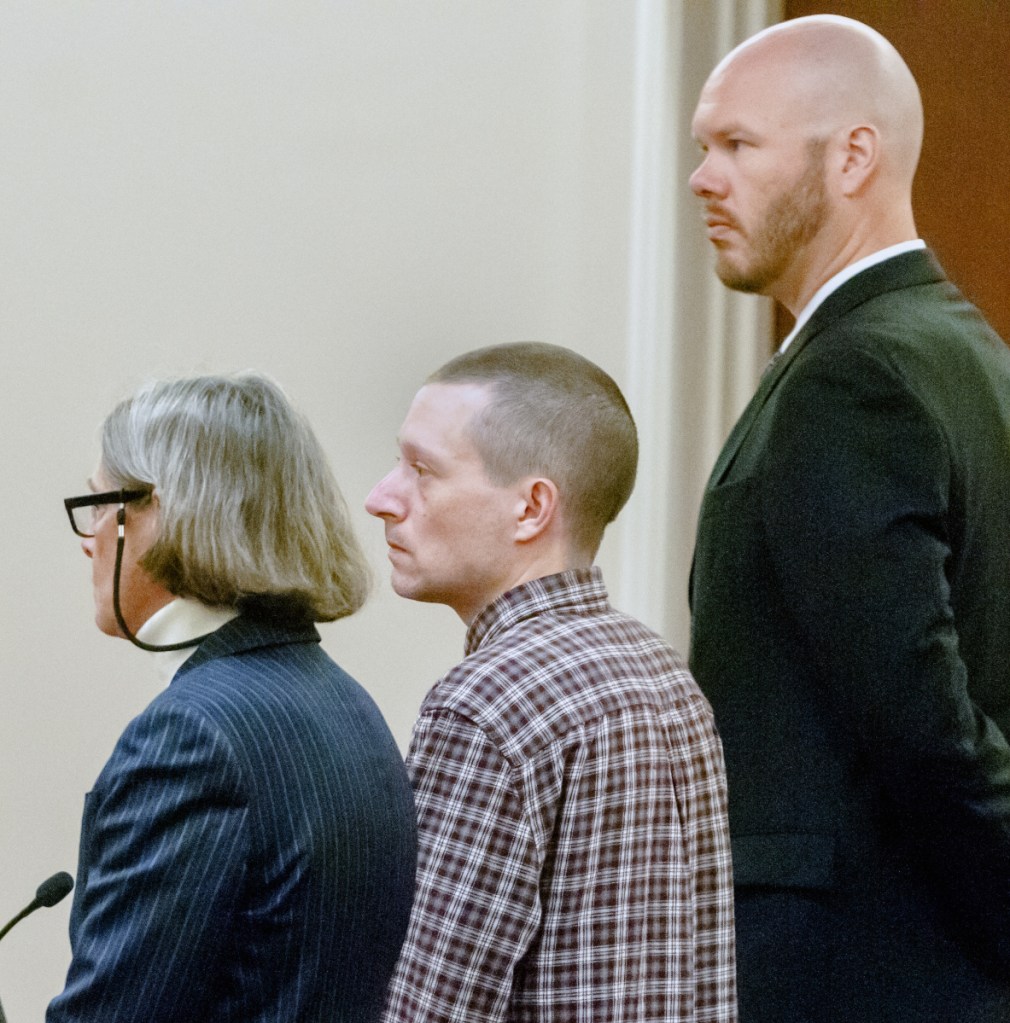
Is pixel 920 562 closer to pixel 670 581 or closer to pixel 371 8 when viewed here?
pixel 670 581

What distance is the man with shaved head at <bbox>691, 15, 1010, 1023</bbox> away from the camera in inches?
53.2

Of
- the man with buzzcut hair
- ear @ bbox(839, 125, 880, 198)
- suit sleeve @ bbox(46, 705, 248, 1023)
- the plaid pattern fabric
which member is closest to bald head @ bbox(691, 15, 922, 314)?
ear @ bbox(839, 125, 880, 198)

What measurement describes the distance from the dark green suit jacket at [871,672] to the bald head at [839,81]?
7.2 inches

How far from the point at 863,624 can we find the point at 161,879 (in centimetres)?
66

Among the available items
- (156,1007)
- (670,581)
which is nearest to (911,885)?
(156,1007)

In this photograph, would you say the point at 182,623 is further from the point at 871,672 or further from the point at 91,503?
the point at 871,672

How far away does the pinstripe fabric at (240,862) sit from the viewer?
1005 mm

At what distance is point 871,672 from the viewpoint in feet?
4.46

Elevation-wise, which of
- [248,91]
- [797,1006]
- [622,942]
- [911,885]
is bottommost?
[797,1006]

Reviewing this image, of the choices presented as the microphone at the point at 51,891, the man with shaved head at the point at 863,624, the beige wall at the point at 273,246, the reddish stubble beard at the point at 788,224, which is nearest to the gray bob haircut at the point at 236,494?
the microphone at the point at 51,891

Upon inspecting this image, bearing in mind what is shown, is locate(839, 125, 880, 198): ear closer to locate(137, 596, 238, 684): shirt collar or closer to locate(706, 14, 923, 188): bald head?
locate(706, 14, 923, 188): bald head

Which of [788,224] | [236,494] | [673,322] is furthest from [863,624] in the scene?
[673,322]

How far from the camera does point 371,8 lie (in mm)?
2238

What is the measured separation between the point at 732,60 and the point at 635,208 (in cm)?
74
